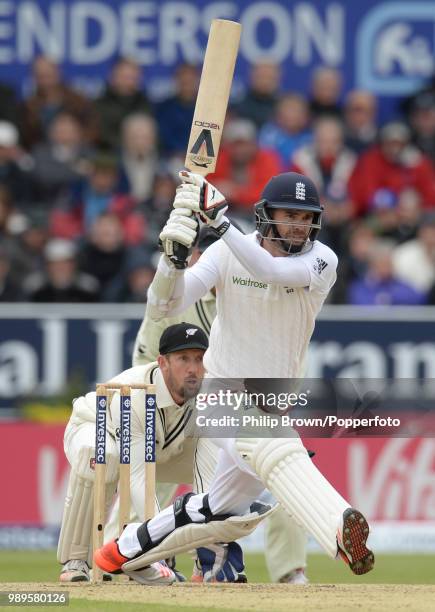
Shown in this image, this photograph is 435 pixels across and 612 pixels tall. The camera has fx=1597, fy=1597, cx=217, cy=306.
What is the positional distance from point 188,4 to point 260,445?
29.1 ft

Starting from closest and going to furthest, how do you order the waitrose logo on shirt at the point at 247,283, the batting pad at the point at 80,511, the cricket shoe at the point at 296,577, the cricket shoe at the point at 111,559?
the waitrose logo on shirt at the point at 247,283 < the cricket shoe at the point at 111,559 < the batting pad at the point at 80,511 < the cricket shoe at the point at 296,577

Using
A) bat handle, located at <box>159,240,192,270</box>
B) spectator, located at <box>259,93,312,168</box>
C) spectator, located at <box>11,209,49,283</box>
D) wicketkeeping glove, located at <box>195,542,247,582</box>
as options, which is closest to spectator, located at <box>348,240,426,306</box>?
spectator, located at <box>259,93,312,168</box>

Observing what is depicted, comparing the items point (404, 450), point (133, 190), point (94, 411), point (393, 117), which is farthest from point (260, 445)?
point (393, 117)

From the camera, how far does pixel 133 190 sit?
1378cm

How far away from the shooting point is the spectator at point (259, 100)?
14.2 m

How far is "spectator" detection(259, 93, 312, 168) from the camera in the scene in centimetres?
1407

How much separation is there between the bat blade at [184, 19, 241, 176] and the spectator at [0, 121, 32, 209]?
6.68 m

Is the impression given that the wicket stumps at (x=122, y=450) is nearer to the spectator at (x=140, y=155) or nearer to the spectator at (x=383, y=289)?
the spectator at (x=383, y=289)

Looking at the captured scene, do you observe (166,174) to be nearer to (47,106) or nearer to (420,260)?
(47,106)

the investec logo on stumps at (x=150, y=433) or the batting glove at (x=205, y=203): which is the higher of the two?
the batting glove at (x=205, y=203)

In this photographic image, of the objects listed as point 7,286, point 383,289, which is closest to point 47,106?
point 7,286

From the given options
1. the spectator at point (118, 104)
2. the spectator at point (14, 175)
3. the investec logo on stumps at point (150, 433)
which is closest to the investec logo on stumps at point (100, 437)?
the investec logo on stumps at point (150, 433)

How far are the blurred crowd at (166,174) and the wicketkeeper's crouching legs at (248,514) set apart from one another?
549cm

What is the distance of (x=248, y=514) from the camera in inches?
273
